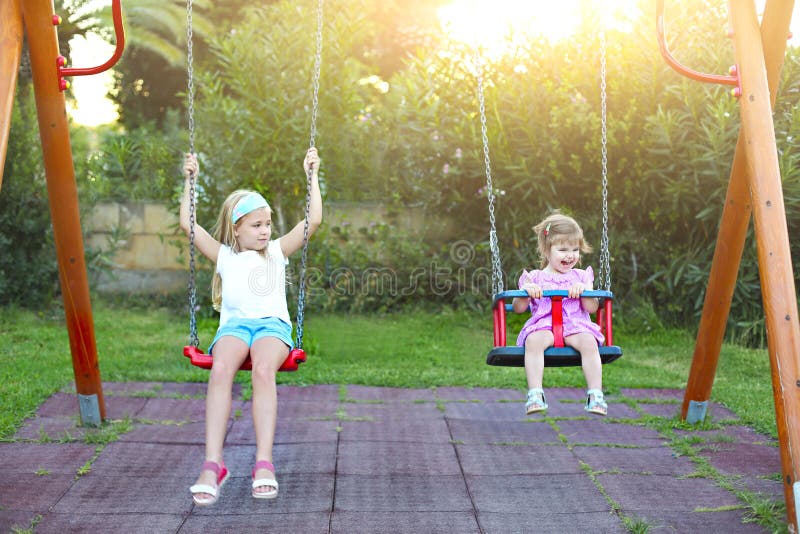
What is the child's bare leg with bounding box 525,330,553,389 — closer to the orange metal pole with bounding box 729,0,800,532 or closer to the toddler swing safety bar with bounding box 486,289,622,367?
the toddler swing safety bar with bounding box 486,289,622,367

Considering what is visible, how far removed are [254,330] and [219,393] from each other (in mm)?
350

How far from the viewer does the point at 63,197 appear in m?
4.20

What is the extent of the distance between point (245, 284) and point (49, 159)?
124 centimetres

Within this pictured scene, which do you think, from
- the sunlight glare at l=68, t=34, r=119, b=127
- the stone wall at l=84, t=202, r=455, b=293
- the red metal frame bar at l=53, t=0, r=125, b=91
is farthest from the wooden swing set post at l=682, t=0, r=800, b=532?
the sunlight glare at l=68, t=34, r=119, b=127

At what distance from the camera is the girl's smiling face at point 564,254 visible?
13.7ft

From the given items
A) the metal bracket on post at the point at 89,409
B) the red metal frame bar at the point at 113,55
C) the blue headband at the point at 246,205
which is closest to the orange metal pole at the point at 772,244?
the blue headband at the point at 246,205

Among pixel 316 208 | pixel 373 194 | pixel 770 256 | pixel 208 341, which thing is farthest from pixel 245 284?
pixel 373 194

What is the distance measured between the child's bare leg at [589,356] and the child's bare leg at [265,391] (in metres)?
1.27

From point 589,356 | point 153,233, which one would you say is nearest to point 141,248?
point 153,233

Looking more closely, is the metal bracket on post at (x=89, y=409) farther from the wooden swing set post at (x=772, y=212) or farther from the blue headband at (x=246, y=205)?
the wooden swing set post at (x=772, y=212)

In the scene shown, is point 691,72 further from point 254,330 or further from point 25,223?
point 25,223

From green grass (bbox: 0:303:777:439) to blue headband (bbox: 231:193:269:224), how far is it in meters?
1.78

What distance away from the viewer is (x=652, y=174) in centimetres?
736

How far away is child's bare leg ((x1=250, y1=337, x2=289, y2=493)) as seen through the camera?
3.25m
